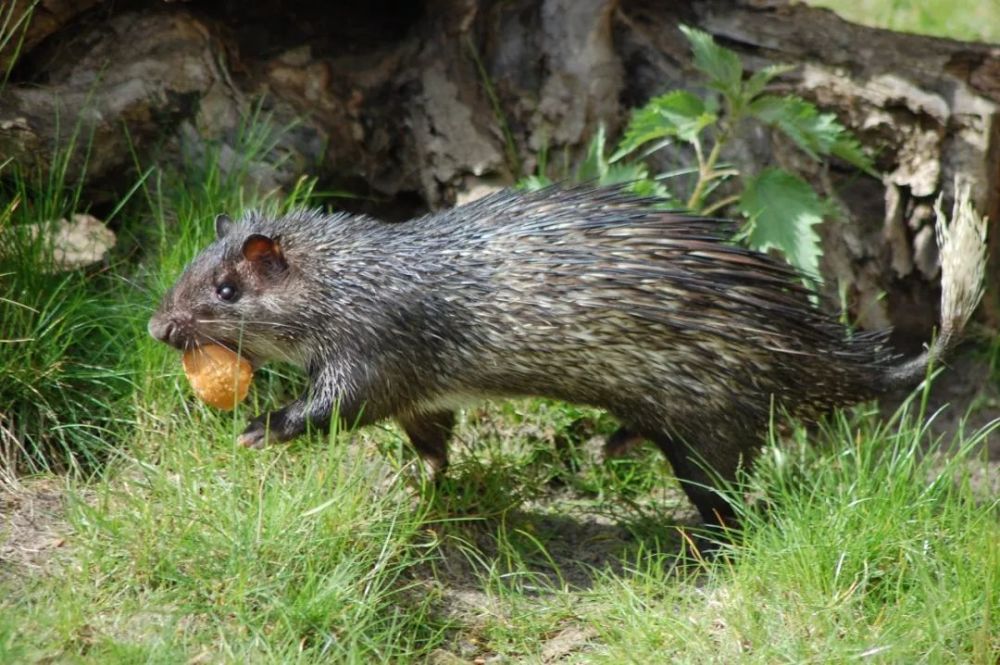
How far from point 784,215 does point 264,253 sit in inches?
99.0

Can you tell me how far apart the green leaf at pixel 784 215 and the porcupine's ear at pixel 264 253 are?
228cm

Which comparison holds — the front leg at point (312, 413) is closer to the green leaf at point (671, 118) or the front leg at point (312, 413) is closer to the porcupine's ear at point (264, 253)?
the porcupine's ear at point (264, 253)

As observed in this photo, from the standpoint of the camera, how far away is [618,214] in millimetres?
5520

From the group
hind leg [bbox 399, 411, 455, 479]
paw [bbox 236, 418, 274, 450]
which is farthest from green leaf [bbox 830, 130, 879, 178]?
paw [bbox 236, 418, 274, 450]

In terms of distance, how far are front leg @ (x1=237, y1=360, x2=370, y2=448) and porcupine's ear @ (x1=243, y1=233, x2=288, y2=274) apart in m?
0.50

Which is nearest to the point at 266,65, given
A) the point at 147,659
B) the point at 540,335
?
the point at 540,335

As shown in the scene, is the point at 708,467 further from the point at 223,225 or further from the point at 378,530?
the point at 223,225

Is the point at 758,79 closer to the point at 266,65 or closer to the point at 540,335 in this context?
the point at 540,335

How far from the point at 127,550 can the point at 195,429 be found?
2.78 feet

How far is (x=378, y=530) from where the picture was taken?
5047 mm

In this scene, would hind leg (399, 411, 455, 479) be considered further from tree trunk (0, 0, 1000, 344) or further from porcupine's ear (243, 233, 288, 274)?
tree trunk (0, 0, 1000, 344)

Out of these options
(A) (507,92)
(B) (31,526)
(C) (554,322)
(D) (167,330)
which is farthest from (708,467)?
(B) (31,526)

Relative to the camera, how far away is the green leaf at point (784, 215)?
19.7 feet

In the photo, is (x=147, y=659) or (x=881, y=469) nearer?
(x=147, y=659)
